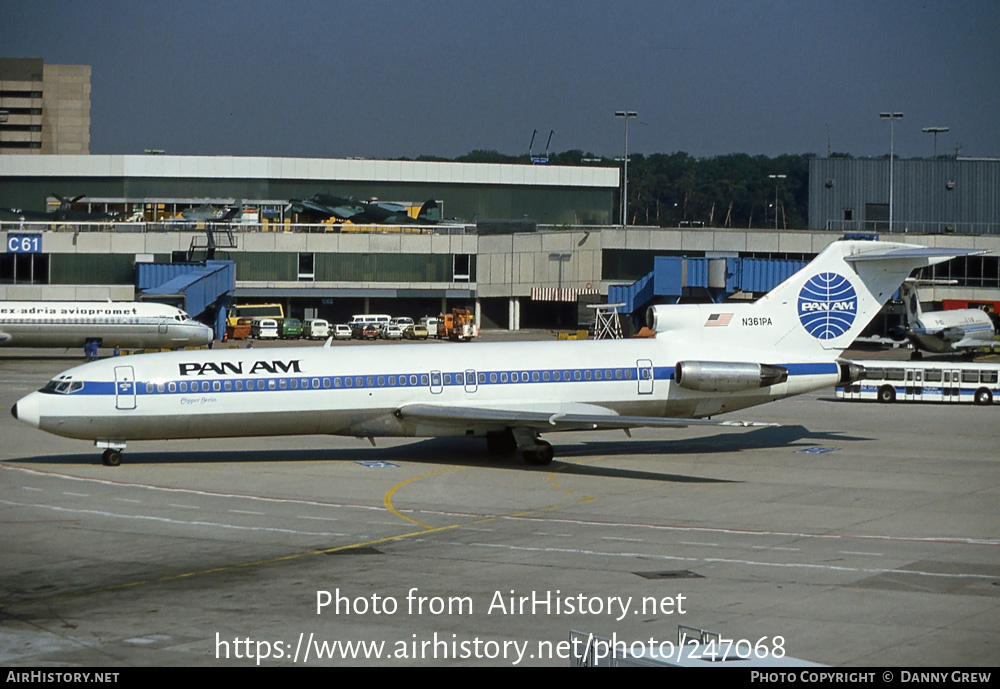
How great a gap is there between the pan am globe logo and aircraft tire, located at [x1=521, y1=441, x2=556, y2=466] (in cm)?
988

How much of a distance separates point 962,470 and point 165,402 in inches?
919

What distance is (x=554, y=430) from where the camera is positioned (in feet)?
120

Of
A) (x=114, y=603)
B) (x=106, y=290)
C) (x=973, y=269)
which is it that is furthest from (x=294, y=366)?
(x=973, y=269)

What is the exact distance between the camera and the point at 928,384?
54719 millimetres

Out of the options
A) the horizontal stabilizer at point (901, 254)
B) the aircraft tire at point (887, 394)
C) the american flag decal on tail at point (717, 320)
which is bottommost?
the aircraft tire at point (887, 394)

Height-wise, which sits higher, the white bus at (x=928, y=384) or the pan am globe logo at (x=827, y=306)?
the pan am globe logo at (x=827, y=306)

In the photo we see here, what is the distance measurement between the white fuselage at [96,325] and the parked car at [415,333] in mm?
23015

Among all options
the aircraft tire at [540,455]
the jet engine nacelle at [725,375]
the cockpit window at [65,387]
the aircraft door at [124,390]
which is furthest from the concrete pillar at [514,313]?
the cockpit window at [65,387]

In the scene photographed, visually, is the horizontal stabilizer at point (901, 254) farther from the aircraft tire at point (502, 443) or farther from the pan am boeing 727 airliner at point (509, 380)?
the aircraft tire at point (502, 443)

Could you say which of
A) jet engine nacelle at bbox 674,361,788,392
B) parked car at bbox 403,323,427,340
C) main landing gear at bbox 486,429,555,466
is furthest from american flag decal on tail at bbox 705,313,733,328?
parked car at bbox 403,323,427,340

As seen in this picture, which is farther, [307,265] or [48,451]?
[307,265]

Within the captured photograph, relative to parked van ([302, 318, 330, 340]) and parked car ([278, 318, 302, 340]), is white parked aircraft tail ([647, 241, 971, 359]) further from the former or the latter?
parked car ([278, 318, 302, 340])

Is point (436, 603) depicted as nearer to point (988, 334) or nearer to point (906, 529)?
point (906, 529)

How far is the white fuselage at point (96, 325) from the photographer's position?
73.1 m
